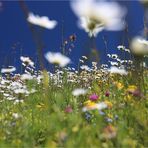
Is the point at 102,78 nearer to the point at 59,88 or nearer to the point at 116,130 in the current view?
the point at 59,88

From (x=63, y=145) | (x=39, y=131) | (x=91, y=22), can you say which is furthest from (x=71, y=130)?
(x=39, y=131)

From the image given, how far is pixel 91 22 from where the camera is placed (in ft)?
9.04

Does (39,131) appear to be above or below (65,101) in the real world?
below

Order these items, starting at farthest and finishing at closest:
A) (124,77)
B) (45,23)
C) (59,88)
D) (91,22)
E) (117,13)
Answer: (59,88) < (124,77) < (45,23) < (91,22) < (117,13)

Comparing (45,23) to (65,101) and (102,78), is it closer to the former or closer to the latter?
(65,101)

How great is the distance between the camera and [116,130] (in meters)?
2.70

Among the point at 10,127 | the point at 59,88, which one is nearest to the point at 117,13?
the point at 10,127

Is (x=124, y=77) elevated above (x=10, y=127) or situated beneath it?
elevated above

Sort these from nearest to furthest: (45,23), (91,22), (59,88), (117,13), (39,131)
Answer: (117,13) < (91,22) < (45,23) < (39,131) < (59,88)

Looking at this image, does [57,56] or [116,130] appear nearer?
[116,130]

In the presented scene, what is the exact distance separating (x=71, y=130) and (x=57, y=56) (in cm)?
71

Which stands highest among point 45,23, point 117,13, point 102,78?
point 102,78

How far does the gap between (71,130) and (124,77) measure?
7.58ft

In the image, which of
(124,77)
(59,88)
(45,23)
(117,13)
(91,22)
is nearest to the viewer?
(117,13)
